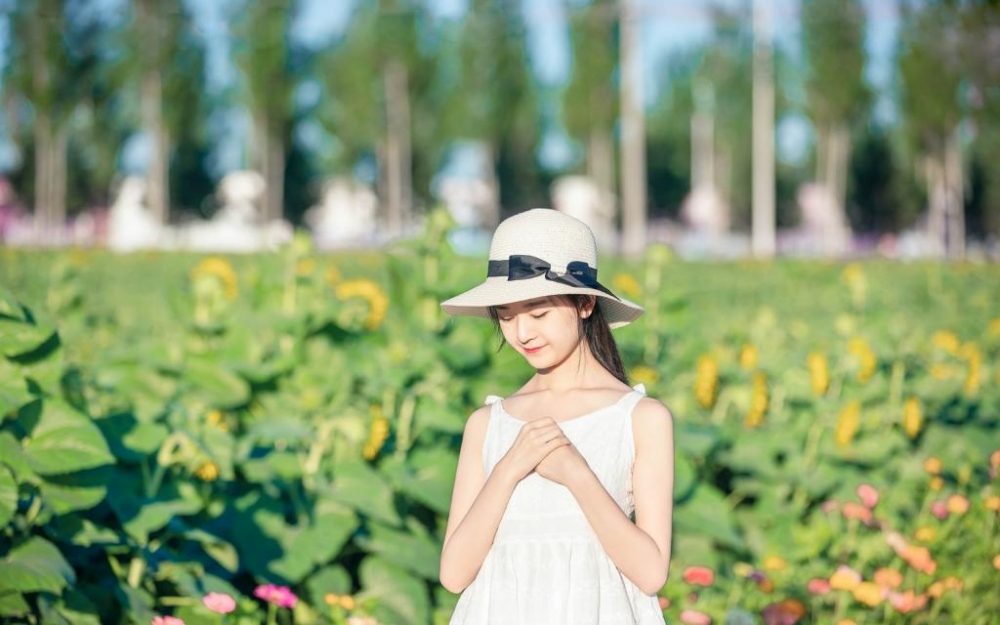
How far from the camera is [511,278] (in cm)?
196

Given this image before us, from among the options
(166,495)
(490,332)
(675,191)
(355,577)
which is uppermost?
(675,191)

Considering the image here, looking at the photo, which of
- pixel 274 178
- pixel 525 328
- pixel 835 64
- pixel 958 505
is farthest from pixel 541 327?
pixel 274 178

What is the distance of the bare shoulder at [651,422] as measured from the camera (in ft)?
6.32

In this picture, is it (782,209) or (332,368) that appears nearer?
(332,368)

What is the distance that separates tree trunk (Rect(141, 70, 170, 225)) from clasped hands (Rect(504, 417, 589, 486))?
36.0m

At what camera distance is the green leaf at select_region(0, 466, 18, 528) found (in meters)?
2.34

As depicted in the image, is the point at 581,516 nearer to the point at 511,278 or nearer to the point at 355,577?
the point at 511,278

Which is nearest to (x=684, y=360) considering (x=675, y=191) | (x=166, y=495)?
(x=166, y=495)

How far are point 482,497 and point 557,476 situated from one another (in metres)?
0.11

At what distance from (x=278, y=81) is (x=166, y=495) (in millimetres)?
36270

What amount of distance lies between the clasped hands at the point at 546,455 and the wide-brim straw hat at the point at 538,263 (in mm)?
183

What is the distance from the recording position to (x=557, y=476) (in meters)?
1.86

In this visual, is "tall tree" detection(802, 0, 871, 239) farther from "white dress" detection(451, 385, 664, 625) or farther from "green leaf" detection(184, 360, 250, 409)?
"white dress" detection(451, 385, 664, 625)

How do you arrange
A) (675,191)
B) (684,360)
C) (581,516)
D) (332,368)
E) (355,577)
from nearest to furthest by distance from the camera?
(581,516), (355,577), (332,368), (684,360), (675,191)
